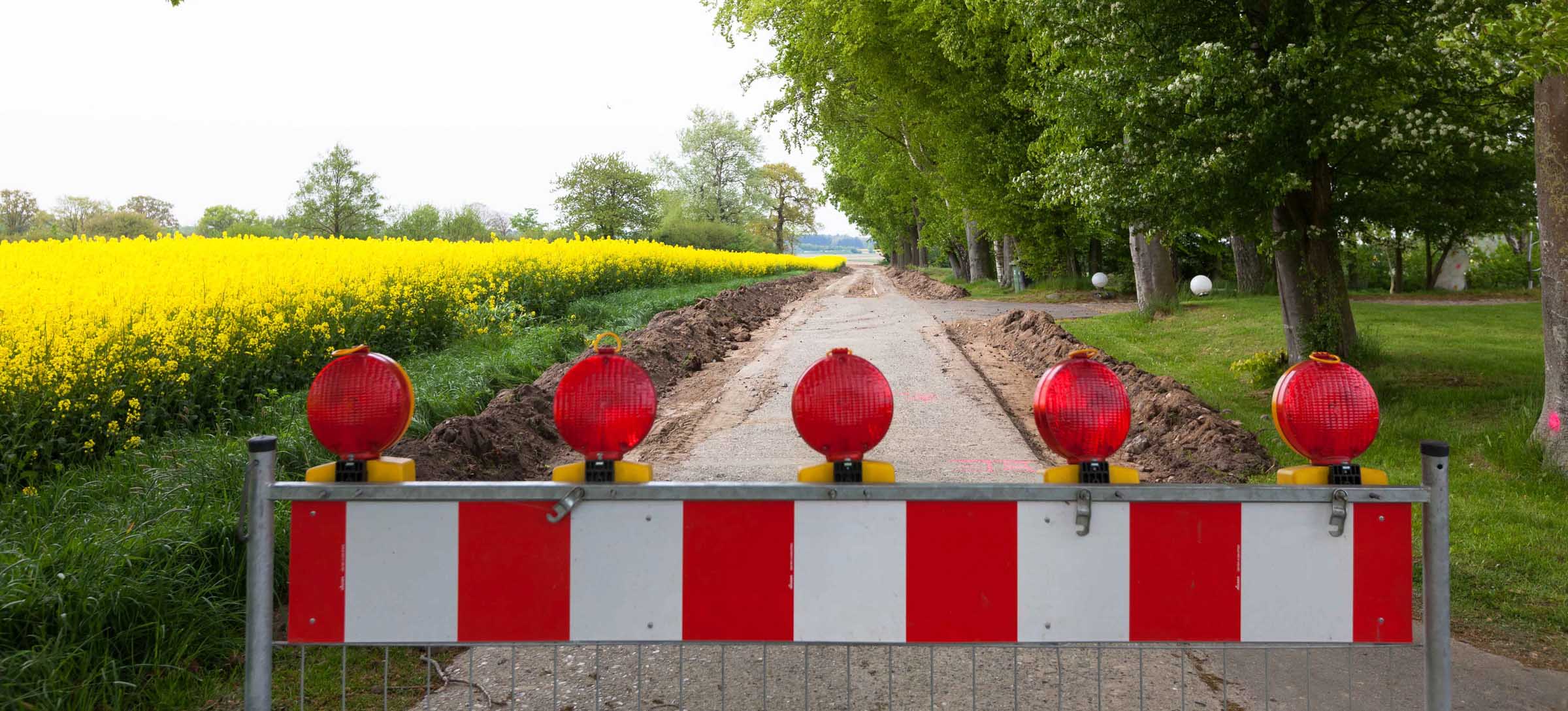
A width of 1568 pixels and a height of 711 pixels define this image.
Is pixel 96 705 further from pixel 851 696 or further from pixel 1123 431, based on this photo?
pixel 1123 431

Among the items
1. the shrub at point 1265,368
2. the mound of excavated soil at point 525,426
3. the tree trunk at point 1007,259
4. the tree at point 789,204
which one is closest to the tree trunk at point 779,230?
the tree at point 789,204

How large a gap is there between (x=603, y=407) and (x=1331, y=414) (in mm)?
1811

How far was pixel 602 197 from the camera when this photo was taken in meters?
74.6

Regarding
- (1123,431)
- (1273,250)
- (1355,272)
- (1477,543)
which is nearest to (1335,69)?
(1273,250)

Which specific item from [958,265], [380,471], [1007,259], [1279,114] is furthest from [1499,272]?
[380,471]

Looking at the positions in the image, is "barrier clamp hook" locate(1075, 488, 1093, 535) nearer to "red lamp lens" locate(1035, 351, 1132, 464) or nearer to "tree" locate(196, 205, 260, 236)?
"red lamp lens" locate(1035, 351, 1132, 464)

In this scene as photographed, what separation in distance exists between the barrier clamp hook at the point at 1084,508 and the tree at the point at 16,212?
24671 millimetres

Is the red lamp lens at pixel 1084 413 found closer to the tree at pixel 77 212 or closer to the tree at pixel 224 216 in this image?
the tree at pixel 77 212

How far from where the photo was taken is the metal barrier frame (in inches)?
96.7

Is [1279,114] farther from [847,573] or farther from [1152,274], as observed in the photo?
[1152,274]

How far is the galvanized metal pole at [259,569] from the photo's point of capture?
2453mm

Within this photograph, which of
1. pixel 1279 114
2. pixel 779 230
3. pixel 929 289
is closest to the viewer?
pixel 1279 114

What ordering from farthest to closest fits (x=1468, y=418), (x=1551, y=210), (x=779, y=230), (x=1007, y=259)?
(x=779, y=230) → (x=1007, y=259) → (x=1468, y=418) → (x=1551, y=210)

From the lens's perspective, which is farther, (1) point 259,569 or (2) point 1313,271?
(2) point 1313,271
